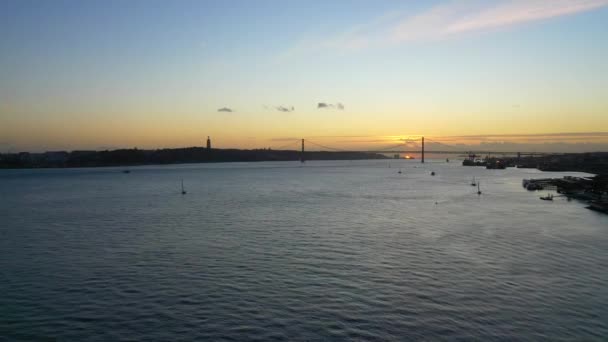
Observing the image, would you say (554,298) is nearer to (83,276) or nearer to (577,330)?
(577,330)

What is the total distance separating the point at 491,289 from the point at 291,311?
30.8 ft

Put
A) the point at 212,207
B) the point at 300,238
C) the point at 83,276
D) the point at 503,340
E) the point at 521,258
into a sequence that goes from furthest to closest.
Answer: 1. the point at 212,207
2. the point at 300,238
3. the point at 521,258
4. the point at 83,276
5. the point at 503,340

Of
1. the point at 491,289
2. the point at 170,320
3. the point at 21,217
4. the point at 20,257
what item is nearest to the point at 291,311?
the point at 170,320

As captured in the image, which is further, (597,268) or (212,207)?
(212,207)

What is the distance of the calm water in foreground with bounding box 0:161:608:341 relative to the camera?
14992 millimetres

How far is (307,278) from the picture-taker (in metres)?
20.5

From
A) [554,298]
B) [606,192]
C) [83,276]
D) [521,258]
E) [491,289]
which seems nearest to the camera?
[554,298]

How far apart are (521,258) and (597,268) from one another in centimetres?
366

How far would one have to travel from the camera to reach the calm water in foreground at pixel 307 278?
1499 cm

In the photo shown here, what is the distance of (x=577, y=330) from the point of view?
14.6 m

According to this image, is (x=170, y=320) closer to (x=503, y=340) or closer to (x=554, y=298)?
(x=503, y=340)

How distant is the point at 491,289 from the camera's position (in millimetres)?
18812

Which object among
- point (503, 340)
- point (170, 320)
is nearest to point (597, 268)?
point (503, 340)

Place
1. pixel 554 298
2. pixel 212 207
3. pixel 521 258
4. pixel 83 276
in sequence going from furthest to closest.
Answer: pixel 212 207, pixel 521 258, pixel 83 276, pixel 554 298
